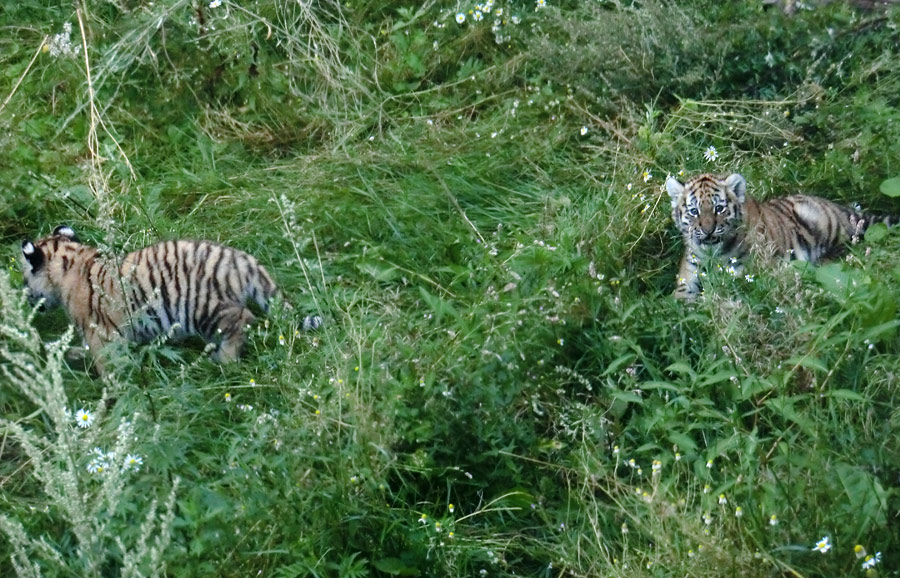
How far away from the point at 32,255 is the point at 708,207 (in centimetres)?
337

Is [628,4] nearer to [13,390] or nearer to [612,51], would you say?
[612,51]

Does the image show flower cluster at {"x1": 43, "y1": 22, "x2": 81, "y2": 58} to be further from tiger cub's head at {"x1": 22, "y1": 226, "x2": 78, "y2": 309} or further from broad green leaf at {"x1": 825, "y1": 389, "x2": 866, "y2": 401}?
broad green leaf at {"x1": 825, "y1": 389, "x2": 866, "y2": 401}

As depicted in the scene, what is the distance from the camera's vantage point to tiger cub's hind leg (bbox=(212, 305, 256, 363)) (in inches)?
215

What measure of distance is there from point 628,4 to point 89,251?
3.74 metres

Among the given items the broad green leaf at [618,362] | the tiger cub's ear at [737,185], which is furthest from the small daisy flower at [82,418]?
the tiger cub's ear at [737,185]

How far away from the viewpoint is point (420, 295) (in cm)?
552

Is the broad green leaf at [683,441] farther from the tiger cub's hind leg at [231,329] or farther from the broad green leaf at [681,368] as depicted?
the tiger cub's hind leg at [231,329]

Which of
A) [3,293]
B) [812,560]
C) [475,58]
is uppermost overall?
[3,293]

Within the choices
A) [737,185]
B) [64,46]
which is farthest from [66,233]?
[737,185]

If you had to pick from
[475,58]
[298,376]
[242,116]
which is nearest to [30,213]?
[242,116]

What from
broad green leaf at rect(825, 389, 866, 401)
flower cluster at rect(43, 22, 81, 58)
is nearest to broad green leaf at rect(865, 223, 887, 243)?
broad green leaf at rect(825, 389, 866, 401)

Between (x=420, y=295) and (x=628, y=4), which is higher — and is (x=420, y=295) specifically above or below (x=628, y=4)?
below

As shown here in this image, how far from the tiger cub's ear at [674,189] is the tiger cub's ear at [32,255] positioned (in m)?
3.19

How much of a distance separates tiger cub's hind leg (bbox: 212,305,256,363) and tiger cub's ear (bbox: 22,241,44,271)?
102 centimetres
